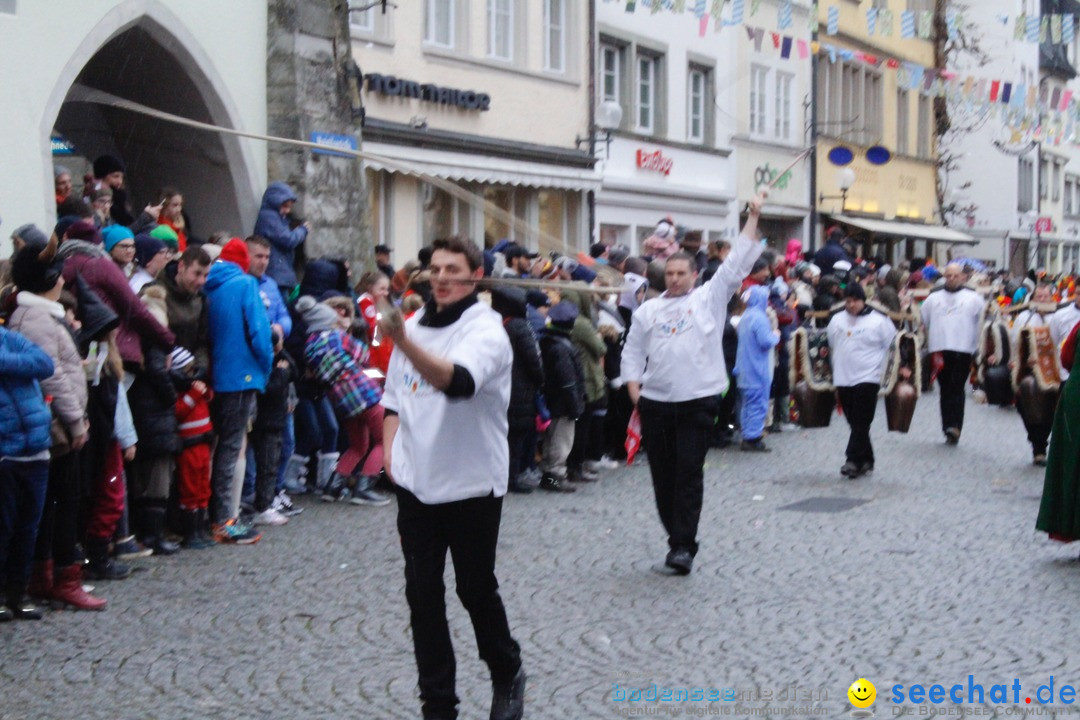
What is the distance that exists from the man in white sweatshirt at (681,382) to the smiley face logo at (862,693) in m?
2.32

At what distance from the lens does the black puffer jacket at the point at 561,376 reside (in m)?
11.9

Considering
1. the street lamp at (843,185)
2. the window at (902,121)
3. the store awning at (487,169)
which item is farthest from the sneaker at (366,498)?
the window at (902,121)

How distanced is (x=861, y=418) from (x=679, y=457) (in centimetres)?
466

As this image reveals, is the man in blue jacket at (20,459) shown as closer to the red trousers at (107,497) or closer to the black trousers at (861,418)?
the red trousers at (107,497)

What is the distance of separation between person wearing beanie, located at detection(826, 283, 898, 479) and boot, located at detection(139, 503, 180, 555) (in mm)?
6029

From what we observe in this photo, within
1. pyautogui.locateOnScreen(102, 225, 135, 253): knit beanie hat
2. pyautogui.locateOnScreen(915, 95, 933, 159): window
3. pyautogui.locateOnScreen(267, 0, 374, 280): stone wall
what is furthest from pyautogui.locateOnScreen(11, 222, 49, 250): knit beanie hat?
pyautogui.locateOnScreen(915, 95, 933, 159): window

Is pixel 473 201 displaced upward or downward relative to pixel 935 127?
downward

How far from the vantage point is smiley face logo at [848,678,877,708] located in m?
5.85

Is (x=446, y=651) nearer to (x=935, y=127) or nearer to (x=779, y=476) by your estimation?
(x=779, y=476)

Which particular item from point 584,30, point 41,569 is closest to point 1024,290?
point 584,30

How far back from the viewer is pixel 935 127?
40.1 metres

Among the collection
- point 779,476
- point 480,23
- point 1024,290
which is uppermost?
point 480,23

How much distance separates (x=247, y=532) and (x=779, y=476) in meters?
5.10

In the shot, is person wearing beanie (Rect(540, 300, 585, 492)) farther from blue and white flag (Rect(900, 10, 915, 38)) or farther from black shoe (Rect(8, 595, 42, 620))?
blue and white flag (Rect(900, 10, 915, 38))
